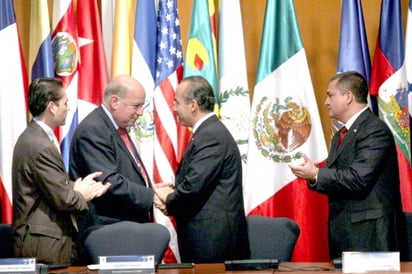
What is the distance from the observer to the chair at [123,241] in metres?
4.66

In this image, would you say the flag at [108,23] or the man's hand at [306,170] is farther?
the flag at [108,23]

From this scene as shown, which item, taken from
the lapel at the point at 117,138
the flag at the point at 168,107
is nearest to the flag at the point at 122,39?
the flag at the point at 168,107

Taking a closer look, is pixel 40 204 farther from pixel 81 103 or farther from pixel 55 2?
pixel 55 2

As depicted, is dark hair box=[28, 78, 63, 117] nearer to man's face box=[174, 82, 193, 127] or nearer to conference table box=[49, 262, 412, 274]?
man's face box=[174, 82, 193, 127]

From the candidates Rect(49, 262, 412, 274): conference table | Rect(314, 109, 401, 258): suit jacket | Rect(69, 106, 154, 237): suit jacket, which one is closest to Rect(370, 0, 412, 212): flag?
Rect(314, 109, 401, 258): suit jacket

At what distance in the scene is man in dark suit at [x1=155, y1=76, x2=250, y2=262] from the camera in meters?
5.25

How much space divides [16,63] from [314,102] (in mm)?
2175

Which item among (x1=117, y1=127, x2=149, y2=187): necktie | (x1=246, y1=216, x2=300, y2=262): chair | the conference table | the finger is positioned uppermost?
(x1=117, y1=127, x2=149, y2=187): necktie

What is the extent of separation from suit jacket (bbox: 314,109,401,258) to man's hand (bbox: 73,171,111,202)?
1278 millimetres

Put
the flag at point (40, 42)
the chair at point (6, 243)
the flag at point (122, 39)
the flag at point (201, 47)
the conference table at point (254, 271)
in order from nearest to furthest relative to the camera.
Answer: the conference table at point (254, 271)
the chair at point (6, 243)
the flag at point (40, 42)
the flag at point (201, 47)
the flag at point (122, 39)

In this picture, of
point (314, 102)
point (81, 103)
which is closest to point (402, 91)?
point (314, 102)

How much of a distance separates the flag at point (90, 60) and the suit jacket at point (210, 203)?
58.7 inches

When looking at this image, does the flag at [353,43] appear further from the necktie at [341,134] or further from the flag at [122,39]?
the flag at [122,39]

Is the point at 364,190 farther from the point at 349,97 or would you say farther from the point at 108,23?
the point at 108,23
